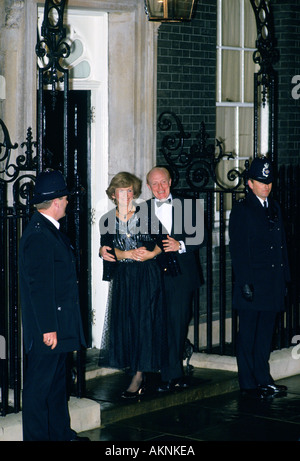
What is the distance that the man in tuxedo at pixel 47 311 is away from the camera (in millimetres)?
6574

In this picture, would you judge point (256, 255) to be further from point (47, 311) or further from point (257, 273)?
point (47, 311)

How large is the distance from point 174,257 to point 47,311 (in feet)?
6.56

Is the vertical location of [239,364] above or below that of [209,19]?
below

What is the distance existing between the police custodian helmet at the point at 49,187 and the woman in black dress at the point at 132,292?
1.34 metres

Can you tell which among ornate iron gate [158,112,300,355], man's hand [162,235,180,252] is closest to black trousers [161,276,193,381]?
man's hand [162,235,180,252]

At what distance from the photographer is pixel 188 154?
9.50 metres

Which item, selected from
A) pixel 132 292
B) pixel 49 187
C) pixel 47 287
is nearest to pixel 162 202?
pixel 132 292

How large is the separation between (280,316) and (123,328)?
208 cm

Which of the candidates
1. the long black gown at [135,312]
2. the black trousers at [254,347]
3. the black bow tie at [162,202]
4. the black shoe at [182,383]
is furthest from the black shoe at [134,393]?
the black bow tie at [162,202]

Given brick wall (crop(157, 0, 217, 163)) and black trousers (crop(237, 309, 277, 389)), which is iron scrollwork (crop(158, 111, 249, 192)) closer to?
brick wall (crop(157, 0, 217, 163))

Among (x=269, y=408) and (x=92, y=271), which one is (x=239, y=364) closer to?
(x=269, y=408)

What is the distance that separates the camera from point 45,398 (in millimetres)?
6723

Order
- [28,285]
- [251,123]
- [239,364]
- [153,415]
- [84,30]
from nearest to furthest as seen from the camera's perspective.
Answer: [28,285], [153,415], [239,364], [84,30], [251,123]

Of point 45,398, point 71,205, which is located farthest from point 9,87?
point 45,398
